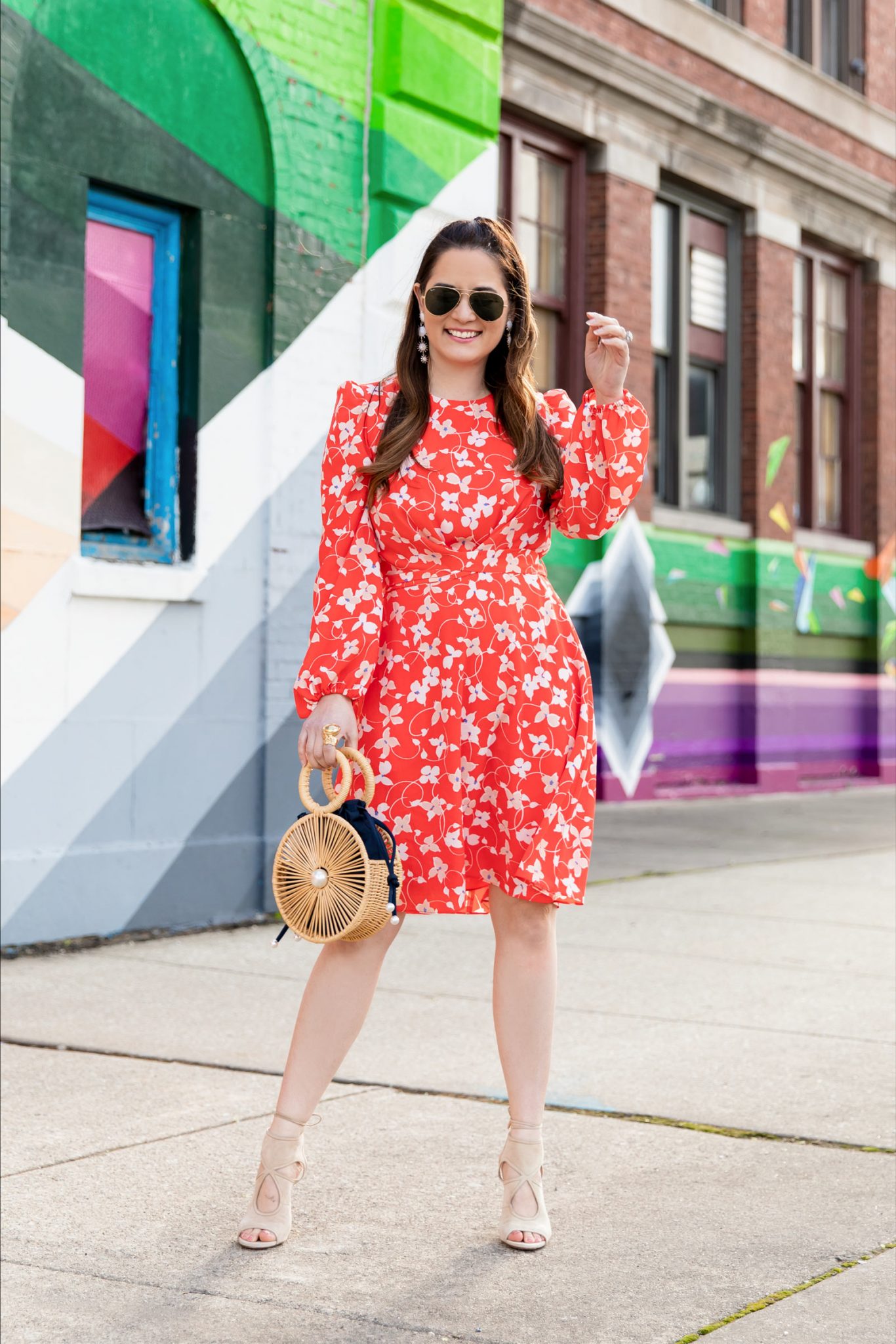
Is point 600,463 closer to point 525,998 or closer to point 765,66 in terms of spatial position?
point 525,998

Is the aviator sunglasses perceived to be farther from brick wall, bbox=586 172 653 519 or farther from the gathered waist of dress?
brick wall, bbox=586 172 653 519

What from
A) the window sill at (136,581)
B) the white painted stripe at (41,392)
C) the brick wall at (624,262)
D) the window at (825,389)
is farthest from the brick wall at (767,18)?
the white painted stripe at (41,392)

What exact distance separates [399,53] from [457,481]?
5.41m

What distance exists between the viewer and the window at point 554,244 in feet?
40.6

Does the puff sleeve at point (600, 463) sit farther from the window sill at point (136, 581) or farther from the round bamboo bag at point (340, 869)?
the window sill at point (136, 581)

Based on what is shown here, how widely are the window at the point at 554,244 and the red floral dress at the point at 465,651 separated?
885 centimetres

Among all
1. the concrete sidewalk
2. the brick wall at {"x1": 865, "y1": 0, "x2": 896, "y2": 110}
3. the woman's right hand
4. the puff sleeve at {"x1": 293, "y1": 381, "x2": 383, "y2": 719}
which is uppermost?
the brick wall at {"x1": 865, "y1": 0, "x2": 896, "y2": 110}

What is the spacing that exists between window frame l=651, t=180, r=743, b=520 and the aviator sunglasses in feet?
34.0

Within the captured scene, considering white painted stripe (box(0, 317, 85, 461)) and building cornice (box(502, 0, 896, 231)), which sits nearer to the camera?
white painted stripe (box(0, 317, 85, 461))

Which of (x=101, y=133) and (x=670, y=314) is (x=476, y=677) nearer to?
(x=101, y=133)

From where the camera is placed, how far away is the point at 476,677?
3455 millimetres

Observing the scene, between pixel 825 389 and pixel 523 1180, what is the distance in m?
13.9

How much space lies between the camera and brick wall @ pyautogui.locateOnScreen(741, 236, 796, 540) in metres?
14.6

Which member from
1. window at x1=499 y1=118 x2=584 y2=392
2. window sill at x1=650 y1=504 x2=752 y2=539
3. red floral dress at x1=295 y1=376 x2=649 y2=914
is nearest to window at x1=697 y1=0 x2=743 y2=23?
window at x1=499 y1=118 x2=584 y2=392
